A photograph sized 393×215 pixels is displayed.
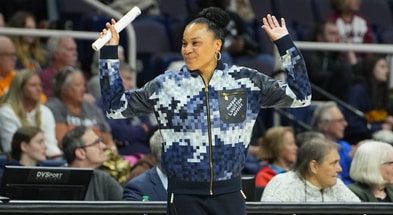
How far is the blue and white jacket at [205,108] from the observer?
5.66m

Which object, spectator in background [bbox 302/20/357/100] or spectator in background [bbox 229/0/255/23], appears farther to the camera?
spectator in background [bbox 229/0/255/23]

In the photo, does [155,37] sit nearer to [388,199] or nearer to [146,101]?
[388,199]

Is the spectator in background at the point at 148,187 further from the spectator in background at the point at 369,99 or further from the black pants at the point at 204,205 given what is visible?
the spectator in background at the point at 369,99

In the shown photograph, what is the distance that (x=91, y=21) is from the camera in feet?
39.3

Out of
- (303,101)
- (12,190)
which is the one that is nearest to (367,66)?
(12,190)

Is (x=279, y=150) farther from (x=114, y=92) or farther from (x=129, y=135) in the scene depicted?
(x=114, y=92)

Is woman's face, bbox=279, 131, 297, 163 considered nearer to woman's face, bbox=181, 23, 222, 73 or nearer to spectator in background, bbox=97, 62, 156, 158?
spectator in background, bbox=97, 62, 156, 158

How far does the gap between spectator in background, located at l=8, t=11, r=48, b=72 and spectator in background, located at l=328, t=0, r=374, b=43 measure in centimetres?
351

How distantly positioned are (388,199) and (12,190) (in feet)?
8.80

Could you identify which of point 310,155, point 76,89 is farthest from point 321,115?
point 310,155

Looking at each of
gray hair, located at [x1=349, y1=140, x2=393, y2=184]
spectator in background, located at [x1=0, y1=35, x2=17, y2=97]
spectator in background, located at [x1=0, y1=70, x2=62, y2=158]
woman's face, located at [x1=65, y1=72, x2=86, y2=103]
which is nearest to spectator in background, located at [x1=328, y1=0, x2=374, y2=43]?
woman's face, located at [x1=65, y1=72, x2=86, y2=103]

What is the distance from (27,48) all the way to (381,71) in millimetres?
3465

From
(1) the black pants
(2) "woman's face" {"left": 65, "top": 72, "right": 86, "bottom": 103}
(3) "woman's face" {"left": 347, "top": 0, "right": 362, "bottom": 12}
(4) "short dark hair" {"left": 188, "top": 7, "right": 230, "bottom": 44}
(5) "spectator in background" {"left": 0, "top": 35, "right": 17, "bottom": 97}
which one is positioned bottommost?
(1) the black pants

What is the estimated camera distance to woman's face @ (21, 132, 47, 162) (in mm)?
8977
